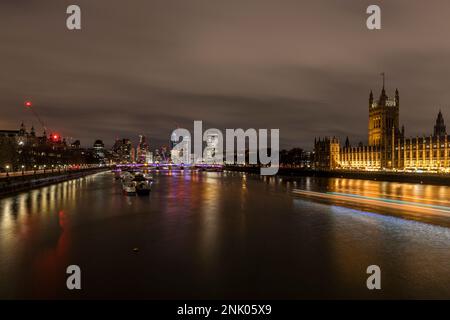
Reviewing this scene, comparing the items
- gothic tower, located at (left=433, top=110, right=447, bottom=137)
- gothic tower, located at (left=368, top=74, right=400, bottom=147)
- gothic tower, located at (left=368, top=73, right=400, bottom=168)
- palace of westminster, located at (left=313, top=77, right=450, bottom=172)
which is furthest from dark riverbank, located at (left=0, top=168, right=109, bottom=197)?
gothic tower, located at (left=433, top=110, right=447, bottom=137)

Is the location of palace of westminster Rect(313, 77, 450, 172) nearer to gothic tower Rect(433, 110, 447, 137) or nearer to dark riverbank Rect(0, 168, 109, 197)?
gothic tower Rect(433, 110, 447, 137)

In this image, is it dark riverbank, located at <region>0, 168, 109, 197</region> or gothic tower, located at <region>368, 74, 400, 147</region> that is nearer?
dark riverbank, located at <region>0, 168, 109, 197</region>

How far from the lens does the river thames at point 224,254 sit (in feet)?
33.0

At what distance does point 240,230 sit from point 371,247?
6.92 meters

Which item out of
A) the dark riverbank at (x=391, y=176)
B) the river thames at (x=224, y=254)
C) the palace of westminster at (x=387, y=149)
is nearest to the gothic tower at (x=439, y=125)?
the palace of westminster at (x=387, y=149)

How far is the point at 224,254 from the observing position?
13.8 metres

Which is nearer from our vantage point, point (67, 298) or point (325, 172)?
point (67, 298)

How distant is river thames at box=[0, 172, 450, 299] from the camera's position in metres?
10.0

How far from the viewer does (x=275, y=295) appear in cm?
964

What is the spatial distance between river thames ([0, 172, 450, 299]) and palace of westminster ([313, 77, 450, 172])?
91910 mm

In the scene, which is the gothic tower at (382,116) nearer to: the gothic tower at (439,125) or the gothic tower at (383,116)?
the gothic tower at (383,116)

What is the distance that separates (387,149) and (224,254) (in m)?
135

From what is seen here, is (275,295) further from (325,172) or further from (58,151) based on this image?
(58,151)

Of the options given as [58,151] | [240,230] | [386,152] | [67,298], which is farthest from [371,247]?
[58,151]
